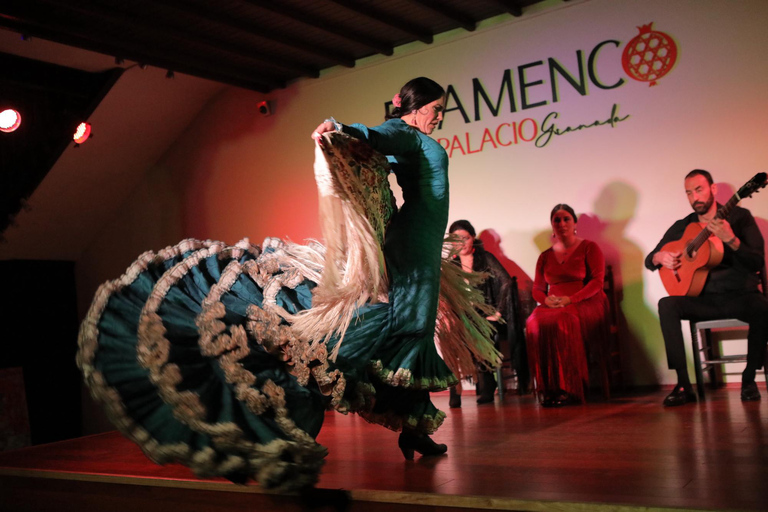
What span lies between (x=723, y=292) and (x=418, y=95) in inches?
90.2

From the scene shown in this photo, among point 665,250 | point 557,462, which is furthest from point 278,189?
point 557,462

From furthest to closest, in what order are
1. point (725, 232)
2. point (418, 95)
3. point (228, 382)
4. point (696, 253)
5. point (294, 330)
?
point (696, 253), point (725, 232), point (418, 95), point (294, 330), point (228, 382)

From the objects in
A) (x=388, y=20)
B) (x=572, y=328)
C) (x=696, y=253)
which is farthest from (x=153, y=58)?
(x=696, y=253)

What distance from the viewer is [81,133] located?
6.01 meters

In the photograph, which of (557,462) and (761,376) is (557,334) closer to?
(761,376)

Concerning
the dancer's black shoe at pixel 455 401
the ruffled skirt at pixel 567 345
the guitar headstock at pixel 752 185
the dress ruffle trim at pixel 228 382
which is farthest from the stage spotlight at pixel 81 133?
the guitar headstock at pixel 752 185

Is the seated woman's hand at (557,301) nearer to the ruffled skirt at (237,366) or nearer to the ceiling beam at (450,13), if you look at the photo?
the ruffled skirt at (237,366)

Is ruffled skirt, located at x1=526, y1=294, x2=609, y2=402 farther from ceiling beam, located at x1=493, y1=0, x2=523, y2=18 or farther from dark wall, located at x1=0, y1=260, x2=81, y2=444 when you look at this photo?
dark wall, located at x1=0, y1=260, x2=81, y2=444

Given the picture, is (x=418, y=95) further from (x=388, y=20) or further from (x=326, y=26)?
(x=326, y=26)

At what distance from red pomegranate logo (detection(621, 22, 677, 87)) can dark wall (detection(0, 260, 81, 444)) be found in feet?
18.1

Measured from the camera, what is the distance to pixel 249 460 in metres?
1.97

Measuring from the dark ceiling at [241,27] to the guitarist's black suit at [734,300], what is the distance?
2312 mm

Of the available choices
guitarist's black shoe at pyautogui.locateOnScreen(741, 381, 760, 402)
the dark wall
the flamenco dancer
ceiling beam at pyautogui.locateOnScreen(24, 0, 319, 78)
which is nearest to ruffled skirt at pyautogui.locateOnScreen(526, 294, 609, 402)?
guitarist's black shoe at pyautogui.locateOnScreen(741, 381, 760, 402)

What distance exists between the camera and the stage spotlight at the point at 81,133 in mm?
5988
